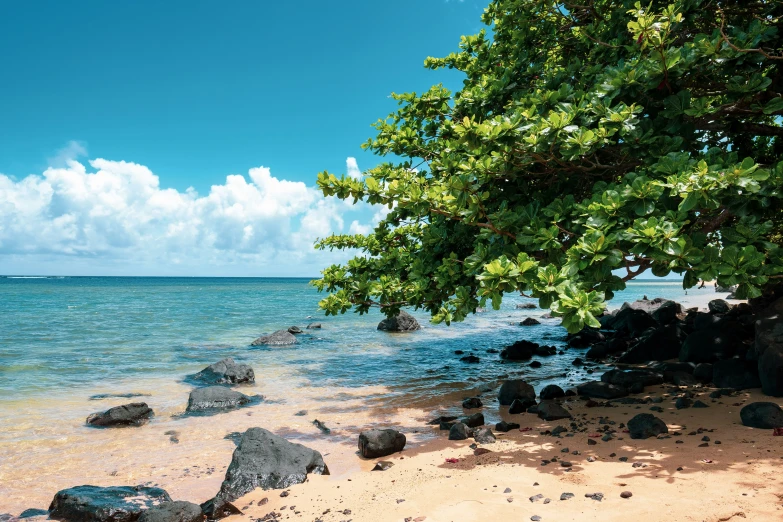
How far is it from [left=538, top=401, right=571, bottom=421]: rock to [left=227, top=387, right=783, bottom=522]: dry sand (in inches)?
33.2

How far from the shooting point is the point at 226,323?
114 ft

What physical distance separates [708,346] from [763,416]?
5.63m

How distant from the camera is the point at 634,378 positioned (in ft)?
35.6

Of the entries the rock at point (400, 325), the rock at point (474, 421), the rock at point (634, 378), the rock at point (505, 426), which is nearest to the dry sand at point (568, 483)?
the rock at point (505, 426)

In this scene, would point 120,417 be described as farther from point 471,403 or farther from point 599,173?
point 599,173

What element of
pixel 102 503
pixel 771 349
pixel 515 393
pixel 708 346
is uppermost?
pixel 771 349

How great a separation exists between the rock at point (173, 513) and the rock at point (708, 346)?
1146cm

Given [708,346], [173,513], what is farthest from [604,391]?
[173,513]

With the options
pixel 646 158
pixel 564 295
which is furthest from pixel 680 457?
pixel 646 158

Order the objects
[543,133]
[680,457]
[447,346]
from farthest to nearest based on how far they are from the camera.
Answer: [447,346], [543,133], [680,457]

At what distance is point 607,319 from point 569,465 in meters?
22.9

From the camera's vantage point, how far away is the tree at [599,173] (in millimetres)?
5727

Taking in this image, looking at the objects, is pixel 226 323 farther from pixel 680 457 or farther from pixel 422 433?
pixel 680 457

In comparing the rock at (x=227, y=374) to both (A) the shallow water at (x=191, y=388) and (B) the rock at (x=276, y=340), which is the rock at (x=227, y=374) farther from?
(B) the rock at (x=276, y=340)
